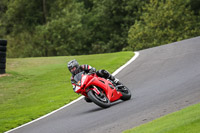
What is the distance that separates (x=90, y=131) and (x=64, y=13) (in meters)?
43.7

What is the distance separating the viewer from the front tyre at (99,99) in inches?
420

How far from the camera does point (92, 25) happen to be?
56781 millimetres

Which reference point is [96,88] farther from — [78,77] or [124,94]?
[124,94]

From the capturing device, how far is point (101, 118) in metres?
9.88

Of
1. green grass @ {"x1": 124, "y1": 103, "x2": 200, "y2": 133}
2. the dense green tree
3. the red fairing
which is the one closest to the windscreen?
the red fairing

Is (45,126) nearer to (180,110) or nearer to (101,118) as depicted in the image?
(101,118)

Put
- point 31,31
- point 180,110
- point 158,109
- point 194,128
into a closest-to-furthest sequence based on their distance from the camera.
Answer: point 194,128 → point 180,110 → point 158,109 → point 31,31

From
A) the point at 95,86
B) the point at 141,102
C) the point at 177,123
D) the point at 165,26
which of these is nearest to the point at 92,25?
the point at 165,26

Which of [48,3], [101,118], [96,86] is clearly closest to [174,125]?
[101,118]

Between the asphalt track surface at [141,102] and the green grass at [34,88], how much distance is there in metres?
1.15

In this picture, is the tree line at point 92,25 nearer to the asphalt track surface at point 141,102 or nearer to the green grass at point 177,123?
the asphalt track surface at point 141,102

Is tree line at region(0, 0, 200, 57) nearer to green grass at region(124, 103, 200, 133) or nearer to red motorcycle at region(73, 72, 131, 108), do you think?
red motorcycle at region(73, 72, 131, 108)

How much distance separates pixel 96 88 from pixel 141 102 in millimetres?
1234

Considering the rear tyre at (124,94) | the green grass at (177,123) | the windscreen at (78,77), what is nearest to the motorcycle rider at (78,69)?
the windscreen at (78,77)
